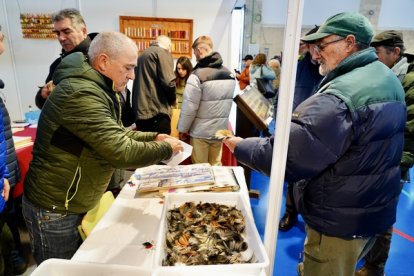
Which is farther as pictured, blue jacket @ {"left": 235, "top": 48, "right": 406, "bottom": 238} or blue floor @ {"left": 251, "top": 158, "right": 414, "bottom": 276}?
blue floor @ {"left": 251, "top": 158, "right": 414, "bottom": 276}

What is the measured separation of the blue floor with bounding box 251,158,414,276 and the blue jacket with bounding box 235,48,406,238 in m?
1.08

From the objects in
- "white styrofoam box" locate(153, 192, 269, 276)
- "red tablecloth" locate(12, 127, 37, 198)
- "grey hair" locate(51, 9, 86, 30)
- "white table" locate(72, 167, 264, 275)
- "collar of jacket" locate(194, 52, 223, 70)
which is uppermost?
"grey hair" locate(51, 9, 86, 30)

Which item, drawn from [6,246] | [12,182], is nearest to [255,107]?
Answer: [12,182]

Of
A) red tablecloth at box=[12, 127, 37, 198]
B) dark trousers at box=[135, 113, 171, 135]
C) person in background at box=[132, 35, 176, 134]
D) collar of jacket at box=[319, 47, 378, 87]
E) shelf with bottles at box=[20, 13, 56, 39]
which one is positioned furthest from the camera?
shelf with bottles at box=[20, 13, 56, 39]

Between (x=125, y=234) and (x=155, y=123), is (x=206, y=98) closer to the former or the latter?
(x=155, y=123)

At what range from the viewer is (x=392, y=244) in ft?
8.14

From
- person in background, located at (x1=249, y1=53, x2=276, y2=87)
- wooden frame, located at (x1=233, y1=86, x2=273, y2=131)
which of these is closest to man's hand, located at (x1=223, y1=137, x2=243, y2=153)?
wooden frame, located at (x1=233, y1=86, x2=273, y2=131)


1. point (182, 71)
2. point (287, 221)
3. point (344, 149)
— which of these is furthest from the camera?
point (182, 71)

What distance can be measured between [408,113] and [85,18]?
16.8ft

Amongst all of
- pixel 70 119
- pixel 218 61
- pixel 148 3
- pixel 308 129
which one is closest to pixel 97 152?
pixel 70 119

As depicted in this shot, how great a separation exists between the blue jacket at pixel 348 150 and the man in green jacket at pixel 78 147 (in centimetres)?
54

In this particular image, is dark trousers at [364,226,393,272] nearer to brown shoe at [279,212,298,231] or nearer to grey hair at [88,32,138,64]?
brown shoe at [279,212,298,231]

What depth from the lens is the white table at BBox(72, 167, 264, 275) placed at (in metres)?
1.05

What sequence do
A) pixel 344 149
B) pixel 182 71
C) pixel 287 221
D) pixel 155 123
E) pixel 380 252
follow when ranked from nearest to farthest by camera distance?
pixel 344 149 → pixel 380 252 → pixel 287 221 → pixel 155 123 → pixel 182 71
